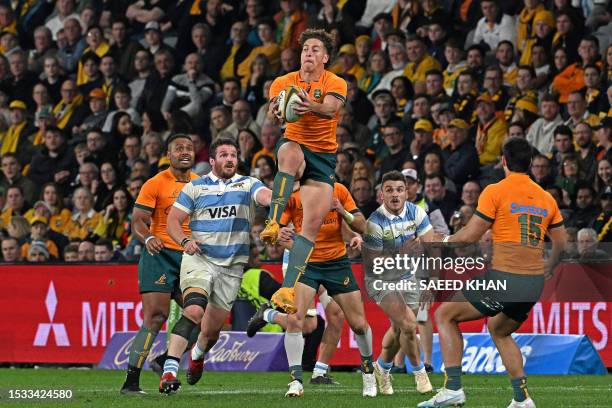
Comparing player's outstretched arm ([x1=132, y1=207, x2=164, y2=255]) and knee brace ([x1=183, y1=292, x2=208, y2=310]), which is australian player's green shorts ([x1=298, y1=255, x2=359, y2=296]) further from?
player's outstretched arm ([x1=132, y1=207, x2=164, y2=255])

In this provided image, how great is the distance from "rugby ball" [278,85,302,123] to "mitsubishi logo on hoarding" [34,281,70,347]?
28.8 feet

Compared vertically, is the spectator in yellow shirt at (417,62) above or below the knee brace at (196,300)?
above

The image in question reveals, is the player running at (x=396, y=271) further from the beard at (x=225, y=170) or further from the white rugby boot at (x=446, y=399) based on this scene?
the white rugby boot at (x=446, y=399)

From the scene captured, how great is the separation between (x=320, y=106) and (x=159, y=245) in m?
2.75

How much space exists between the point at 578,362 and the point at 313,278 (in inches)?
177

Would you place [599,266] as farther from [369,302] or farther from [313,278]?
[313,278]

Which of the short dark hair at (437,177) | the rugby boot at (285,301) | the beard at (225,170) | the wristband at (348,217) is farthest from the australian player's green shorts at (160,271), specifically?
the short dark hair at (437,177)

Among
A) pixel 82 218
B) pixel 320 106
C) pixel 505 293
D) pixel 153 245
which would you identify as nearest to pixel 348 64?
pixel 82 218

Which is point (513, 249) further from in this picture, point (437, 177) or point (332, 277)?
point (437, 177)

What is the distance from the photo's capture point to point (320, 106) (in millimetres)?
11141

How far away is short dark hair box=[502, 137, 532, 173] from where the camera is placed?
33.4ft

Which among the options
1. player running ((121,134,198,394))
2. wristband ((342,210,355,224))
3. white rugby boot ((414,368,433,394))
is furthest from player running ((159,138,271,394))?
white rugby boot ((414,368,433,394))

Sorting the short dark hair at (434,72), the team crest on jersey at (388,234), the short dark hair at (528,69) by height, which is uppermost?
the short dark hair at (528,69)

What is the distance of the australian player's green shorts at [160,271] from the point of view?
1324 centimetres
